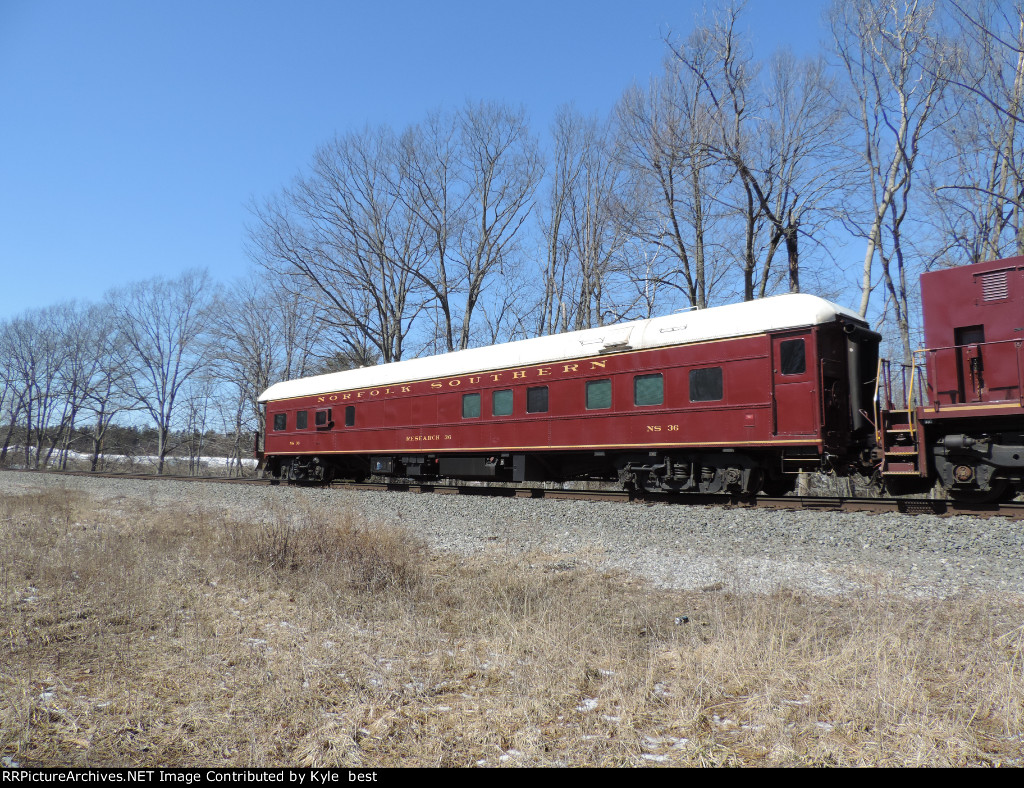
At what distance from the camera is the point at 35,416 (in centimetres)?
5447

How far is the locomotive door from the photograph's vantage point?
10.3 meters

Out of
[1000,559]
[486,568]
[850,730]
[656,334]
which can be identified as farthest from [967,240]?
[850,730]

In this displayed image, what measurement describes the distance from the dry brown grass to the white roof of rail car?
6.33 meters

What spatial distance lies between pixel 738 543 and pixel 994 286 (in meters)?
6.04

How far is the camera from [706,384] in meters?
11.6

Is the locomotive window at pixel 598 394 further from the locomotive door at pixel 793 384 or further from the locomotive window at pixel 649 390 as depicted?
the locomotive door at pixel 793 384

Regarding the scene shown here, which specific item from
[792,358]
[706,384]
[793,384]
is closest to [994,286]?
[792,358]

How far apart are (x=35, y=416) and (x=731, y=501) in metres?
61.6

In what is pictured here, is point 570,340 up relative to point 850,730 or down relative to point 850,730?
up

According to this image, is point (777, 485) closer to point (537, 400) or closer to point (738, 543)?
point (738, 543)

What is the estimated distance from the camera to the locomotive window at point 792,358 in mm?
10469

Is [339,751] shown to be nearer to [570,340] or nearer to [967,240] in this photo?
[570,340]

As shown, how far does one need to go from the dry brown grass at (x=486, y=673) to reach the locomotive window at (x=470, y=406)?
29.9ft

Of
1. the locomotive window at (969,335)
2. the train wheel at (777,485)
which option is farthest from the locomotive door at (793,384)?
the locomotive window at (969,335)
